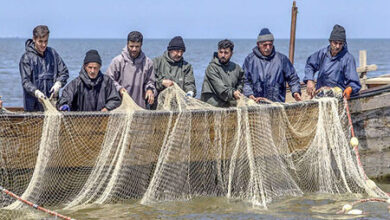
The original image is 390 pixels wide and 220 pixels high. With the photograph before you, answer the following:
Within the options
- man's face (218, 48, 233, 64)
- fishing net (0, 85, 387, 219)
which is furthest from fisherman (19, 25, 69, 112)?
man's face (218, 48, 233, 64)

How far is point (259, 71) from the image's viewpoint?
1049cm

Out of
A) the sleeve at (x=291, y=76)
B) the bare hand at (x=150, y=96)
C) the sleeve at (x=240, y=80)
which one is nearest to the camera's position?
the bare hand at (x=150, y=96)

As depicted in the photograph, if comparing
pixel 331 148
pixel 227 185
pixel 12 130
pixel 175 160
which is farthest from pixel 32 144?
pixel 331 148

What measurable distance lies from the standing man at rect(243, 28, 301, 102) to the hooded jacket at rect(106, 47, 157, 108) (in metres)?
1.41

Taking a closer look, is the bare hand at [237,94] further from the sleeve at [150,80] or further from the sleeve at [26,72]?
the sleeve at [26,72]

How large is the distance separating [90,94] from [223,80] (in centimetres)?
192

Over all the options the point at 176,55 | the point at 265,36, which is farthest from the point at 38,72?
the point at 265,36

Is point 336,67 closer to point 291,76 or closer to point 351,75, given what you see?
point 351,75

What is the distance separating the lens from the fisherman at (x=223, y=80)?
10.1 metres

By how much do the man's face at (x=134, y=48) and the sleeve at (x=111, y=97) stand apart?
1.86 ft

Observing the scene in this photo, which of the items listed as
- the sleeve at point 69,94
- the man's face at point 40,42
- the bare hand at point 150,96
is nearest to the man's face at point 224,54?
the bare hand at point 150,96

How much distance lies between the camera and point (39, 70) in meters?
9.65

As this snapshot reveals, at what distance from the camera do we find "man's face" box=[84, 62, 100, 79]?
9.30 m

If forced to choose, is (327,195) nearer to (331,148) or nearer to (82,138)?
(331,148)
